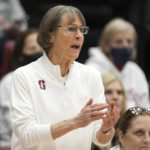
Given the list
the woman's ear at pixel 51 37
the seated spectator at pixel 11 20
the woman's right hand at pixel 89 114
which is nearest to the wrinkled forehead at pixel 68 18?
the woman's ear at pixel 51 37

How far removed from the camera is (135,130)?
322 centimetres

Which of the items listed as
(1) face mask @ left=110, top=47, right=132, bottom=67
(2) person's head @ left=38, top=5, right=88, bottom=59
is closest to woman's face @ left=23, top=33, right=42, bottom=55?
(1) face mask @ left=110, top=47, right=132, bottom=67

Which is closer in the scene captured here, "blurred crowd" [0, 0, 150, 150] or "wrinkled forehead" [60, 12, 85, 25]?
"wrinkled forehead" [60, 12, 85, 25]

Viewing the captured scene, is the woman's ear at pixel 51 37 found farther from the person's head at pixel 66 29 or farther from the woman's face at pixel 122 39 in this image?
the woman's face at pixel 122 39

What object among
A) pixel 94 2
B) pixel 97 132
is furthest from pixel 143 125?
pixel 94 2

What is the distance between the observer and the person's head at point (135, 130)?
A: 317 cm

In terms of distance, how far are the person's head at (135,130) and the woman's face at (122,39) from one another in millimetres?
1956

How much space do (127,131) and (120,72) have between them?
A: 80.1 inches

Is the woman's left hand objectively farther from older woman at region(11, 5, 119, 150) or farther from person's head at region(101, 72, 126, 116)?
person's head at region(101, 72, 126, 116)

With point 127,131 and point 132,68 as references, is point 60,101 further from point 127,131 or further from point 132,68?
point 132,68

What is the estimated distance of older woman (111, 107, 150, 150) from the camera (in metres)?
3.17

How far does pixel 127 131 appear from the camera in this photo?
326 cm

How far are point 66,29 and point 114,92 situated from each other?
1.48m

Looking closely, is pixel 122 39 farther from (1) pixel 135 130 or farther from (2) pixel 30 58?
(1) pixel 135 130
